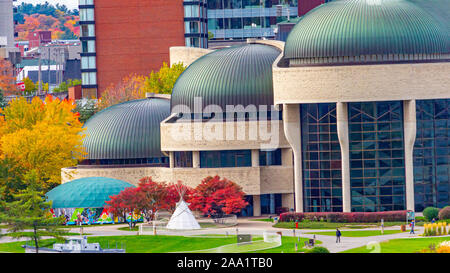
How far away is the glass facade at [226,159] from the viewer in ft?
345

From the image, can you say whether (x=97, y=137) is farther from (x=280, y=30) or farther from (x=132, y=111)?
(x=280, y=30)

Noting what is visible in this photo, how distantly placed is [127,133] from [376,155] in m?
30.2

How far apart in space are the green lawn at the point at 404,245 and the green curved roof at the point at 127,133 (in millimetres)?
41633

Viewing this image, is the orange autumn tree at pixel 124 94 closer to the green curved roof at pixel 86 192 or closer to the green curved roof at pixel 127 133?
the green curved roof at pixel 127 133

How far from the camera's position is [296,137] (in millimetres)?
99062

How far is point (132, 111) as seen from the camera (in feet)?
385

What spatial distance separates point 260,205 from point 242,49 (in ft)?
56.3

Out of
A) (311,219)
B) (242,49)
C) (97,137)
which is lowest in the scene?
(311,219)

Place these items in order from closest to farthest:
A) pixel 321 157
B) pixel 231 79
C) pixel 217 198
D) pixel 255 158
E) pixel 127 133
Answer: pixel 217 198 < pixel 321 157 < pixel 255 158 < pixel 231 79 < pixel 127 133

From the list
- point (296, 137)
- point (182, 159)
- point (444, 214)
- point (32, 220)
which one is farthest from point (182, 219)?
point (444, 214)

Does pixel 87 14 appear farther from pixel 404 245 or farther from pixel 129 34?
pixel 404 245

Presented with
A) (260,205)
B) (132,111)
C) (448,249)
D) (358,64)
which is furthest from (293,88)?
(448,249)

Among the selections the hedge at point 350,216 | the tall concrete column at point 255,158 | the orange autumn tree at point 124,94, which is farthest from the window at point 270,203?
the orange autumn tree at point 124,94

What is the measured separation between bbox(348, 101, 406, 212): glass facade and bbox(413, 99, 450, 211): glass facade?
1.89 m
